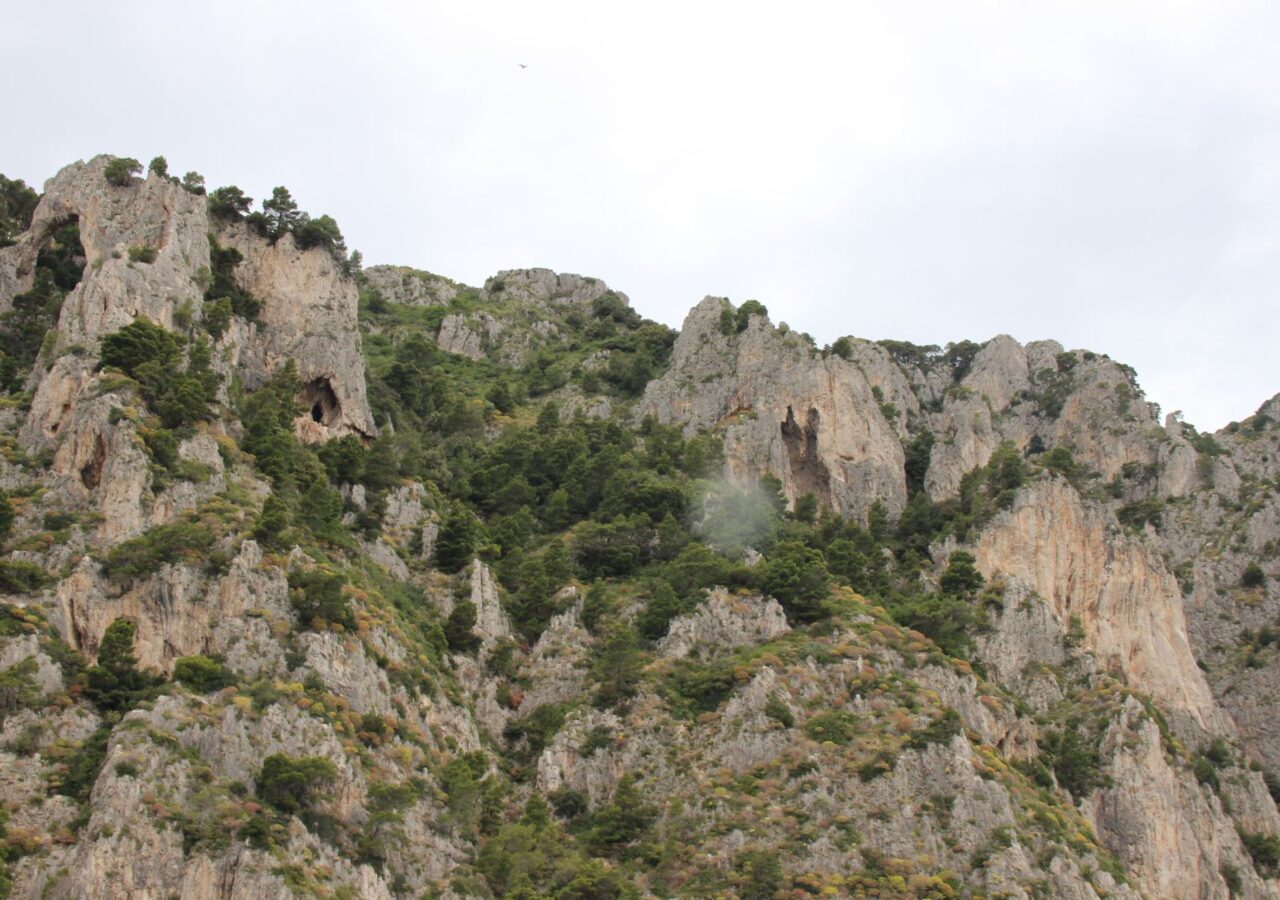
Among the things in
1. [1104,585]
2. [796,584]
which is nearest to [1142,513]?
[1104,585]

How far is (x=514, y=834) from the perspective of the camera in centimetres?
6162

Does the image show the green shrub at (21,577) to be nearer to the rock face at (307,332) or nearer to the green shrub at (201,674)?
the green shrub at (201,674)

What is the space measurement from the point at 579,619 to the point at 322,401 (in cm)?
2725

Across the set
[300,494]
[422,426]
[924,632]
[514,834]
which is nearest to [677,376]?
[422,426]

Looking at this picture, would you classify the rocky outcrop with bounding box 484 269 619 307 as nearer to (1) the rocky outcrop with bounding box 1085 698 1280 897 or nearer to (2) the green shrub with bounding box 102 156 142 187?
(2) the green shrub with bounding box 102 156 142 187

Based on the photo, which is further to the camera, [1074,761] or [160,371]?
[1074,761]

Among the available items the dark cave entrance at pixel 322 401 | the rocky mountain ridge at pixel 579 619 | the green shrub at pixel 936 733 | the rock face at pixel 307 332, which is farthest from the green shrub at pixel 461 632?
the green shrub at pixel 936 733

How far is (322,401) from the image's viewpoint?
3718 inches

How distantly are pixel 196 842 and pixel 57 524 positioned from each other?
19485mm

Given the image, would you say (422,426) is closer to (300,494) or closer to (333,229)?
(333,229)

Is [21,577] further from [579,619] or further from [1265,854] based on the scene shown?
[1265,854]

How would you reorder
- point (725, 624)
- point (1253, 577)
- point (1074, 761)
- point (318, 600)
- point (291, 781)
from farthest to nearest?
point (1253, 577) < point (1074, 761) < point (725, 624) < point (318, 600) < point (291, 781)

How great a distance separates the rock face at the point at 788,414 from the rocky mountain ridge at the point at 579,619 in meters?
0.41

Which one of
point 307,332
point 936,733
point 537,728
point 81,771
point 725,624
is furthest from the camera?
point 307,332
